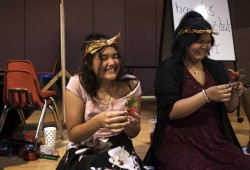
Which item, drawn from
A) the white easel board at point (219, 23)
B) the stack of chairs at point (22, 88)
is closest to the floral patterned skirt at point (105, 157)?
the stack of chairs at point (22, 88)

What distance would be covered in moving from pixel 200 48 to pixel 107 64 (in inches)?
22.2

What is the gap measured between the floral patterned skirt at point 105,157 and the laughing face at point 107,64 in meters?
0.34

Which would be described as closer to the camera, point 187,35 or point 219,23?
point 187,35

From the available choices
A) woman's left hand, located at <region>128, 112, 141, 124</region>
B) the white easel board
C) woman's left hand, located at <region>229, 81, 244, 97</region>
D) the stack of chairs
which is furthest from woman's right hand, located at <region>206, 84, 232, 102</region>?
the white easel board

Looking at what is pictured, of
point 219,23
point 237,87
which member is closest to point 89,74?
point 237,87

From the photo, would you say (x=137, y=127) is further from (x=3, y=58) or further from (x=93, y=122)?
(x=3, y=58)

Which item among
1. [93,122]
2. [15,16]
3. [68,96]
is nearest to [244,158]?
[93,122]

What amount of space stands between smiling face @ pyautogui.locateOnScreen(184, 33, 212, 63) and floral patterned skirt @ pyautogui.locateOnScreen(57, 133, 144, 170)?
616 mm

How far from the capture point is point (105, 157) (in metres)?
1.60

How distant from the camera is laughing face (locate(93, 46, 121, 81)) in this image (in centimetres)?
167

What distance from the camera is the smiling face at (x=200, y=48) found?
6.06 feet

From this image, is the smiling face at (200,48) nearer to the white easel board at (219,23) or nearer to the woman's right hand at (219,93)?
the woman's right hand at (219,93)

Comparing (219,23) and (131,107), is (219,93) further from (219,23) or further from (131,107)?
(219,23)

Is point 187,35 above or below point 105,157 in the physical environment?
above
